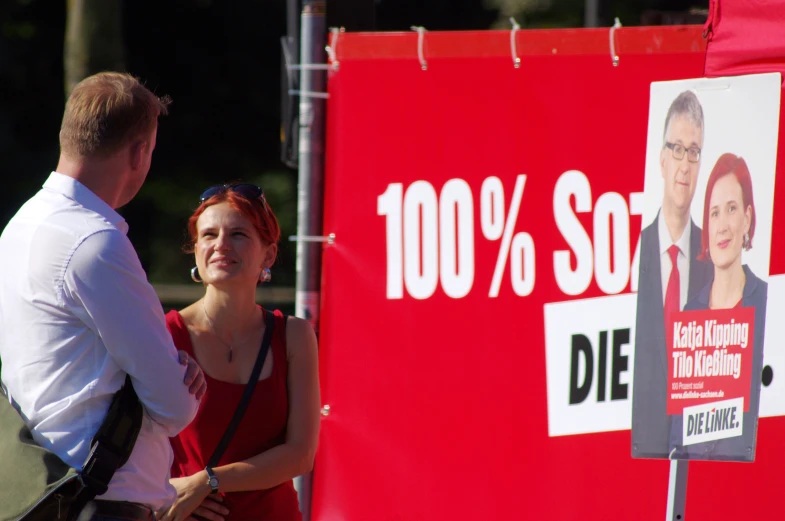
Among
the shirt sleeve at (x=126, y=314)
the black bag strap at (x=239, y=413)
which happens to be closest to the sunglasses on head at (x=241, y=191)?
the black bag strap at (x=239, y=413)

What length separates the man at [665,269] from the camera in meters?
3.01

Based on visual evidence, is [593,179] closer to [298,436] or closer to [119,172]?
[298,436]

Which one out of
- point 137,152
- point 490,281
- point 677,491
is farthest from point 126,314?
point 490,281

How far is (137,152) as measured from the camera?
2.06 m

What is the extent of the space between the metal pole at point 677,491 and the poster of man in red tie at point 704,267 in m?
0.06

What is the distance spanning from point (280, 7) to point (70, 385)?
12840mm

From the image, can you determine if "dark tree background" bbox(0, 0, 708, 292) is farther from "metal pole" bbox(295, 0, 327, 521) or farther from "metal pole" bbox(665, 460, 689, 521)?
"metal pole" bbox(665, 460, 689, 521)

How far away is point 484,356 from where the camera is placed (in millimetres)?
3766

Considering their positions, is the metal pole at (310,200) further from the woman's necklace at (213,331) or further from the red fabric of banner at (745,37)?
the red fabric of banner at (745,37)

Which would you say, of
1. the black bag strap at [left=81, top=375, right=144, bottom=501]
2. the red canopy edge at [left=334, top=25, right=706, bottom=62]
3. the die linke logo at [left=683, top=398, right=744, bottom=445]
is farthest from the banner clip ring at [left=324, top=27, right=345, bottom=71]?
the black bag strap at [left=81, top=375, right=144, bottom=501]

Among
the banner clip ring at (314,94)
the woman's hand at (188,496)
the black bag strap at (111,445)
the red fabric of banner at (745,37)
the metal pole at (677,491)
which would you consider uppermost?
the red fabric of banner at (745,37)

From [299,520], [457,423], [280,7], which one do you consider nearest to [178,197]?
[280,7]

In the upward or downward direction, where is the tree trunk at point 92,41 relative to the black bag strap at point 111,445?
upward

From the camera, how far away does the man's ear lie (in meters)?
2.05
